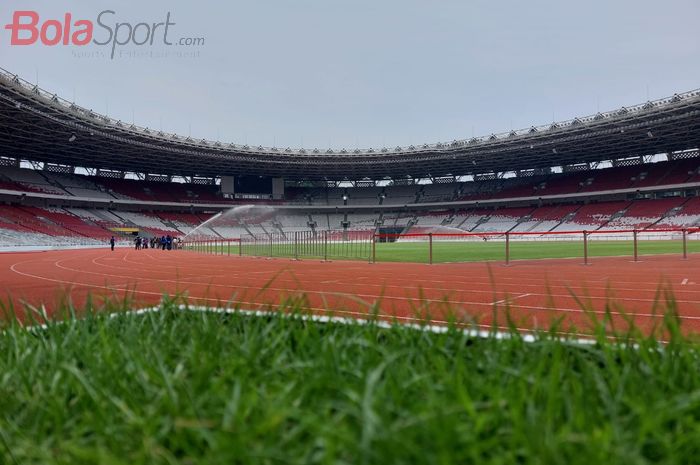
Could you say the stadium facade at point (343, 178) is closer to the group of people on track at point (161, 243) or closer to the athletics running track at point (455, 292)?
the group of people on track at point (161, 243)

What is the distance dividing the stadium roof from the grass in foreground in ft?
134

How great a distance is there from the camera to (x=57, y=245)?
41.9 m

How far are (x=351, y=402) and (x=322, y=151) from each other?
6870 cm

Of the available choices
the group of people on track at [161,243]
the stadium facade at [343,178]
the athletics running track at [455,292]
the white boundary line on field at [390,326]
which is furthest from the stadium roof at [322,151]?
the white boundary line on field at [390,326]

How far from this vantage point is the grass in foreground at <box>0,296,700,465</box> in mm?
1280

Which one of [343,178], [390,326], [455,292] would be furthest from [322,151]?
[390,326]

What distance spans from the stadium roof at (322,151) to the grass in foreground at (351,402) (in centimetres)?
4099

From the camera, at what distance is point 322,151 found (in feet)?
227

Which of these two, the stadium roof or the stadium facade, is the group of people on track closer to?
the stadium facade

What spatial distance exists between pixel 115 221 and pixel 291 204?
88.0ft

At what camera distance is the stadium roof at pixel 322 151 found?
43719mm

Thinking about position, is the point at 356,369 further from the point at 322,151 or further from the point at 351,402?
the point at 322,151

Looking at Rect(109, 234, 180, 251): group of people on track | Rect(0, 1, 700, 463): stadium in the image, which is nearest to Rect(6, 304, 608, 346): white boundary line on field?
Rect(0, 1, 700, 463): stadium

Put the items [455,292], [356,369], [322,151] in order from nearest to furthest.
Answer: [356,369] → [455,292] → [322,151]
